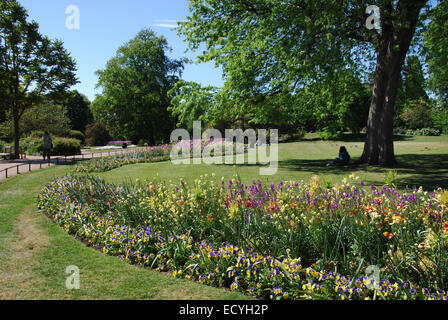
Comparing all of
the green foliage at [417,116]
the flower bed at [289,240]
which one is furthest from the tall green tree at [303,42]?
the green foliage at [417,116]

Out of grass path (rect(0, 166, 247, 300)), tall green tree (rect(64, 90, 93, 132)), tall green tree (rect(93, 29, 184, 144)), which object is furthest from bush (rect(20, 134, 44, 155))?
tall green tree (rect(64, 90, 93, 132))

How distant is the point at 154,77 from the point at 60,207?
35.8m

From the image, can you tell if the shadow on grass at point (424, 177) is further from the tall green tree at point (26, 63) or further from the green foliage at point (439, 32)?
the tall green tree at point (26, 63)

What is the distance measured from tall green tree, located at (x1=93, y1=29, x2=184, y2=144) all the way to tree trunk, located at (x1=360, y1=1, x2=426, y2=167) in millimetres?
29998

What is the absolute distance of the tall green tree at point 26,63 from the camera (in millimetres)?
21734

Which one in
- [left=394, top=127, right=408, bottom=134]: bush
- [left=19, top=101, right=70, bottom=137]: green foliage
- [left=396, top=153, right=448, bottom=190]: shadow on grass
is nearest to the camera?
[left=396, top=153, right=448, bottom=190]: shadow on grass

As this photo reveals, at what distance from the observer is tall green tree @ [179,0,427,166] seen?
10828 millimetres

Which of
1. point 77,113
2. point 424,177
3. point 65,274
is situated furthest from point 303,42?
point 77,113

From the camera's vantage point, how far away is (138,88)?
40.1 meters

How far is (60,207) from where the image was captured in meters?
6.79

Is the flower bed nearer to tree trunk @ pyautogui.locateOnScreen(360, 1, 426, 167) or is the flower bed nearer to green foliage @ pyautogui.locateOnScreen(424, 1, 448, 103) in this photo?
tree trunk @ pyautogui.locateOnScreen(360, 1, 426, 167)

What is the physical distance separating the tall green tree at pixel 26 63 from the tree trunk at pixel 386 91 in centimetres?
2212

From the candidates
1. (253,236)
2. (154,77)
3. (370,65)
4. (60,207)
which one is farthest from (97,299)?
(154,77)
